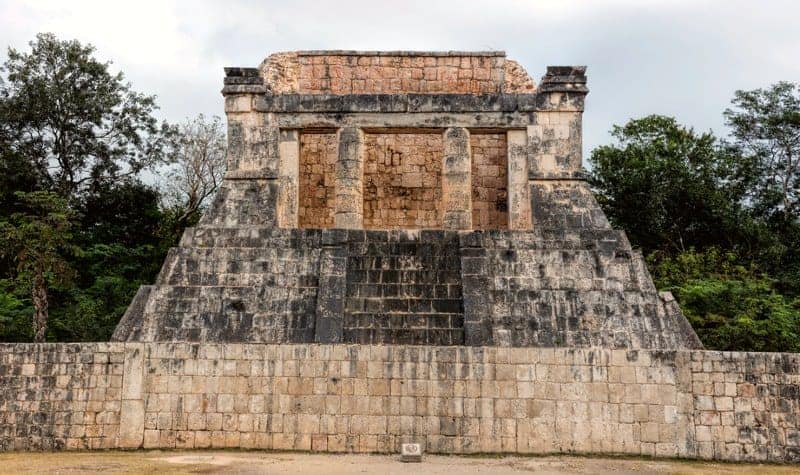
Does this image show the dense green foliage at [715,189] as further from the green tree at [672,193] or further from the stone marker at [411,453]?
the stone marker at [411,453]

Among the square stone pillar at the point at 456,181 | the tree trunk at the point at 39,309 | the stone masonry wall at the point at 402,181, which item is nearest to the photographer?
the square stone pillar at the point at 456,181

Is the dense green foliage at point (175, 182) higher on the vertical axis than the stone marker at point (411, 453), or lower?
higher

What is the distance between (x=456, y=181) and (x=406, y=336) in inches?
122

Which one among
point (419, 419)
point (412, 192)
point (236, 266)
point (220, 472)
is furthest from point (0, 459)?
point (412, 192)

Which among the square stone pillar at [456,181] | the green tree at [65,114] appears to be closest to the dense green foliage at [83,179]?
the green tree at [65,114]

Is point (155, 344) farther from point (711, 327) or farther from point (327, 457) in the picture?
point (711, 327)

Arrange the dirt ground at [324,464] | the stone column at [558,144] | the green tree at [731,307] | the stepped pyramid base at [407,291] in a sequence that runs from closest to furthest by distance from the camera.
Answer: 1. the dirt ground at [324,464]
2. the stepped pyramid base at [407,291]
3. the stone column at [558,144]
4. the green tree at [731,307]

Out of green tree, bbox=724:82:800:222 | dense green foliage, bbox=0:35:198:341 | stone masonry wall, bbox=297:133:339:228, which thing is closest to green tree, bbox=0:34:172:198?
dense green foliage, bbox=0:35:198:341

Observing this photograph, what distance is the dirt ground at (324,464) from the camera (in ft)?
27.1

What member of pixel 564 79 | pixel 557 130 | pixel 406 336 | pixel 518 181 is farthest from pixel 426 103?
pixel 406 336

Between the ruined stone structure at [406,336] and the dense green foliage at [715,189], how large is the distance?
289 inches

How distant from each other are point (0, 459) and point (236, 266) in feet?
13.0

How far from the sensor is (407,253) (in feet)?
37.5

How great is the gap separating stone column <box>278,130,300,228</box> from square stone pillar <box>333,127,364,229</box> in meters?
0.78
